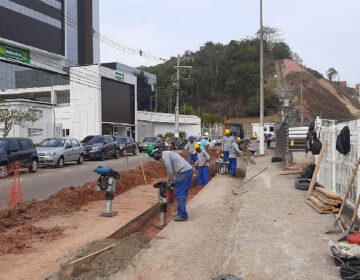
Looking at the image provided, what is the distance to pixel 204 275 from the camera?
490cm

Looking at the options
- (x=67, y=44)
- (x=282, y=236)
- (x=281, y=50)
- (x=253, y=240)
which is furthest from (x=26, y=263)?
(x=281, y=50)

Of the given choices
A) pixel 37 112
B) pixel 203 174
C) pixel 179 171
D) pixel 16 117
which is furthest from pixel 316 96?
pixel 179 171

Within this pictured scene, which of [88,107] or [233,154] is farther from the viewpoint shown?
[88,107]

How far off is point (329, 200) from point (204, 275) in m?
3.85

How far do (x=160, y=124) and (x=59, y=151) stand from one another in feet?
124

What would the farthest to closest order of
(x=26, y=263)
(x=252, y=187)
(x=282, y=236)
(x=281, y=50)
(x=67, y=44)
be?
(x=281, y=50) < (x=67, y=44) < (x=252, y=187) < (x=282, y=236) < (x=26, y=263)

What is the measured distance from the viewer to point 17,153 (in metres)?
15.7

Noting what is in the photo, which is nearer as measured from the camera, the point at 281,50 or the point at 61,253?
the point at 61,253

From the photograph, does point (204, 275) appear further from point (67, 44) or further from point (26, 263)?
point (67, 44)

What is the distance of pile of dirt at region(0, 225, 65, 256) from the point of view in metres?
5.84

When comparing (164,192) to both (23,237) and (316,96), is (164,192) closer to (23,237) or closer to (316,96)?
(23,237)

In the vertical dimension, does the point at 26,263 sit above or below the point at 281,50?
below

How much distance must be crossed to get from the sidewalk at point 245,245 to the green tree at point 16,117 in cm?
2319

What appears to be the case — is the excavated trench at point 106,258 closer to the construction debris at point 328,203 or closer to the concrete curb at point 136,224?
the concrete curb at point 136,224
